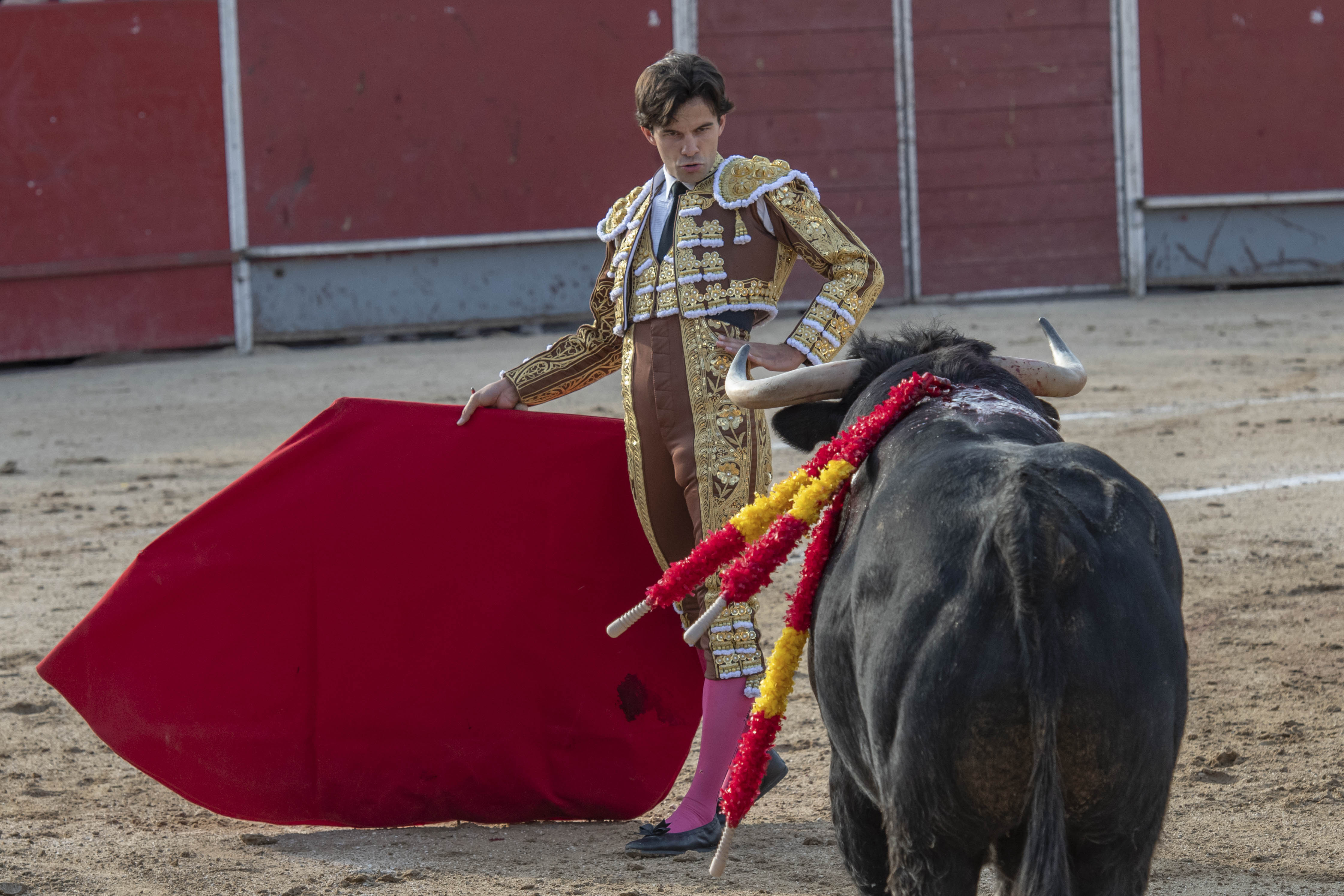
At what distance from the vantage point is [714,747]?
2701 mm

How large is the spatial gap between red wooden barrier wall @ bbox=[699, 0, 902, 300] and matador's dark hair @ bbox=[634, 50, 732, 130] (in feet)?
25.8

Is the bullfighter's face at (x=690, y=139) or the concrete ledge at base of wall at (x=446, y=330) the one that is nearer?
the bullfighter's face at (x=690, y=139)

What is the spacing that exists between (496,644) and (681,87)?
3.90 feet

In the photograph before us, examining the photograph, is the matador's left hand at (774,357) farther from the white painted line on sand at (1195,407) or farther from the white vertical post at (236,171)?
the white vertical post at (236,171)

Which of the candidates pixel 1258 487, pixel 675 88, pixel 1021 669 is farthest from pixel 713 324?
pixel 1258 487

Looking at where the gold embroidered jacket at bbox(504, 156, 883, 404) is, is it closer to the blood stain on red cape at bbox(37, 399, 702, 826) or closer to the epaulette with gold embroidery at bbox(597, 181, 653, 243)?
the epaulette with gold embroidery at bbox(597, 181, 653, 243)

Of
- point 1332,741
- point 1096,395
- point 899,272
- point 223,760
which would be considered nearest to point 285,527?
point 223,760

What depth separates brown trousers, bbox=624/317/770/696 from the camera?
2594 millimetres

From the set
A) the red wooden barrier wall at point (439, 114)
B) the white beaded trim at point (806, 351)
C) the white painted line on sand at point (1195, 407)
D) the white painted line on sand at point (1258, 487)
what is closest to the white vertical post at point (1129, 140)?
the red wooden barrier wall at point (439, 114)

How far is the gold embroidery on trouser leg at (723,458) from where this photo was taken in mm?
2580

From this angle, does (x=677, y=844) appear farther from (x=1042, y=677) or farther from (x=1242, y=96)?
(x=1242, y=96)

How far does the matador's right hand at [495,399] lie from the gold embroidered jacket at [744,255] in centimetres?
34

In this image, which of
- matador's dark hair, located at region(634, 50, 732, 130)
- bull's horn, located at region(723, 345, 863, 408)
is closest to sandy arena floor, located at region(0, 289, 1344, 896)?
matador's dark hair, located at region(634, 50, 732, 130)

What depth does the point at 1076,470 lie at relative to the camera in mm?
1598
